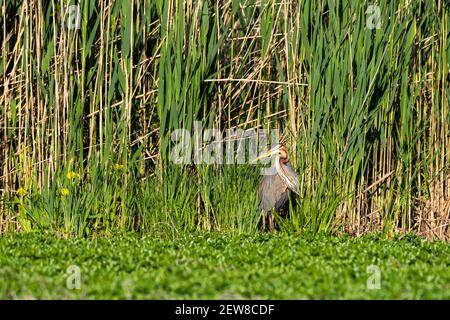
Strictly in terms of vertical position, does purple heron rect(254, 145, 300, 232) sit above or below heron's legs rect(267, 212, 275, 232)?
above

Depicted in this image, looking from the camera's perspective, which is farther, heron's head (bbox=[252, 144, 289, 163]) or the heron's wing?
the heron's wing

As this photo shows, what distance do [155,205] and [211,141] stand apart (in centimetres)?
52

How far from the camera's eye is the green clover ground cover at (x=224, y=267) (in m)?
3.39

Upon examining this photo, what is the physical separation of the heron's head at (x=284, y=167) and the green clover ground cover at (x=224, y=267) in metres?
0.39

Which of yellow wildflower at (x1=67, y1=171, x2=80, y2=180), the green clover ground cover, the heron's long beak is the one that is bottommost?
the green clover ground cover

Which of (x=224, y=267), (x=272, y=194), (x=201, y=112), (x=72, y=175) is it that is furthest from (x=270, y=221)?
(x=224, y=267)

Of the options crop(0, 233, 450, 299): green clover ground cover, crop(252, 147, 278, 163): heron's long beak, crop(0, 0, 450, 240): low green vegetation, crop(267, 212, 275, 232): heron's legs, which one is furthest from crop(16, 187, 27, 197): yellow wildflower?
crop(267, 212, 275, 232): heron's legs

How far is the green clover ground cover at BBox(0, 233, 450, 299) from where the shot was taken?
133 inches

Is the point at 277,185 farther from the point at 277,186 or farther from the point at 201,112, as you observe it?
the point at 201,112

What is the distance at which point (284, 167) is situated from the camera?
4984mm

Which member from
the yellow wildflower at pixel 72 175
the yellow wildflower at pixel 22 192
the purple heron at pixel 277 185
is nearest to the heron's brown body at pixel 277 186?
the purple heron at pixel 277 185

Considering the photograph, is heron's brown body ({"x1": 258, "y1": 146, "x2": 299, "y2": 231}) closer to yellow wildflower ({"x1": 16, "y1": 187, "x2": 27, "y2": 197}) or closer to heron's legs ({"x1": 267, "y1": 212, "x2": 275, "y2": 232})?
heron's legs ({"x1": 267, "y1": 212, "x2": 275, "y2": 232})

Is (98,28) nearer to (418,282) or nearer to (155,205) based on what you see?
(155,205)

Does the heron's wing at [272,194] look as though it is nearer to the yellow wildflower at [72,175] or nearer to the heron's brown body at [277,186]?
the heron's brown body at [277,186]
